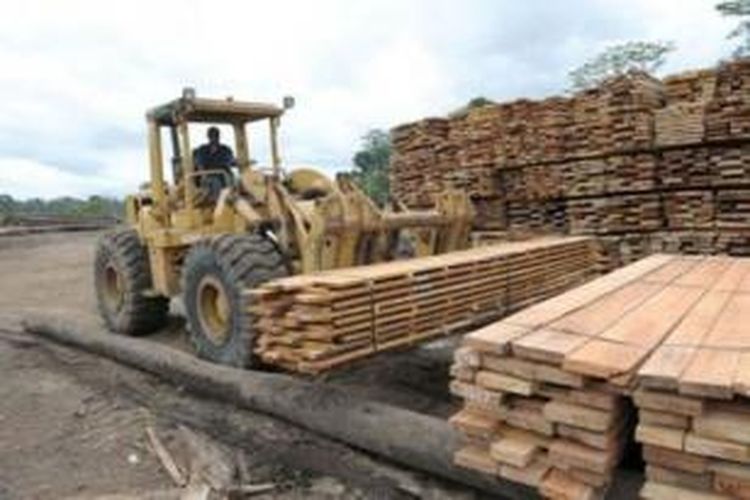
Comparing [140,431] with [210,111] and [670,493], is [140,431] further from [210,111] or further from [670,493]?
[670,493]

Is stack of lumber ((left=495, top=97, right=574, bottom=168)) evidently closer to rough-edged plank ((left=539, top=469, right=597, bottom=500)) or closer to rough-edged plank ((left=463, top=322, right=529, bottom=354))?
rough-edged plank ((left=463, top=322, right=529, bottom=354))

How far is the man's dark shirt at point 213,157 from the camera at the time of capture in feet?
29.3

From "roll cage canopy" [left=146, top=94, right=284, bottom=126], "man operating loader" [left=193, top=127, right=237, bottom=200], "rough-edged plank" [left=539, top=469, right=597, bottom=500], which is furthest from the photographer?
"man operating loader" [left=193, top=127, right=237, bottom=200]

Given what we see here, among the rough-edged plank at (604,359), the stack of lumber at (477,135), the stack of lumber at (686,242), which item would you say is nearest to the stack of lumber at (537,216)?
the stack of lumber at (477,135)

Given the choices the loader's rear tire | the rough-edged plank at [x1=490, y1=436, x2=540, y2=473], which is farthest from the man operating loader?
the rough-edged plank at [x1=490, y1=436, x2=540, y2=473]

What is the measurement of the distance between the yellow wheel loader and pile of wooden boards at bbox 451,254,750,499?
3.13 metres

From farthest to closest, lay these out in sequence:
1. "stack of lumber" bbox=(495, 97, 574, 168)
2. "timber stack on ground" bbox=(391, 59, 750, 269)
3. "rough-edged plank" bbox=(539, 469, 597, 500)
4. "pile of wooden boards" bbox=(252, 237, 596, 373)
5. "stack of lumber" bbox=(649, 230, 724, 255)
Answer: "stack of lumber" bbox=(495, 97, 574, 168) → "stack of lumber" bbox=(649, 230, 724, 255) → "timber stack on ground" bbox=(391, 59, 750, 269) → "pile of wooden boards" bbox=(252, 237, 596, 373) → "rough-edged plank" bbox=(539, 469, 597, 500)

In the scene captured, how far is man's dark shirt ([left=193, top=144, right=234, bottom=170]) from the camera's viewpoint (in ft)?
29.3

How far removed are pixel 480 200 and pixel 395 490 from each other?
321 inches

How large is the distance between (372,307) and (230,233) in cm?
262

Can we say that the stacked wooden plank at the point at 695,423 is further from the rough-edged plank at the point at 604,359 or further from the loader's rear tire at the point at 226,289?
the loader's rear tire at the point at 226,289

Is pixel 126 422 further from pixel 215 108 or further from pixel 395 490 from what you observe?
pixel 215 108

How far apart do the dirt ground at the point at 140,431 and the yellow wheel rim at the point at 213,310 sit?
66cm

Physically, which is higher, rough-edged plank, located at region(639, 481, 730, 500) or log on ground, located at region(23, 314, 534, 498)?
rough-edged plank, located at region(639, 481, 730, 500)
